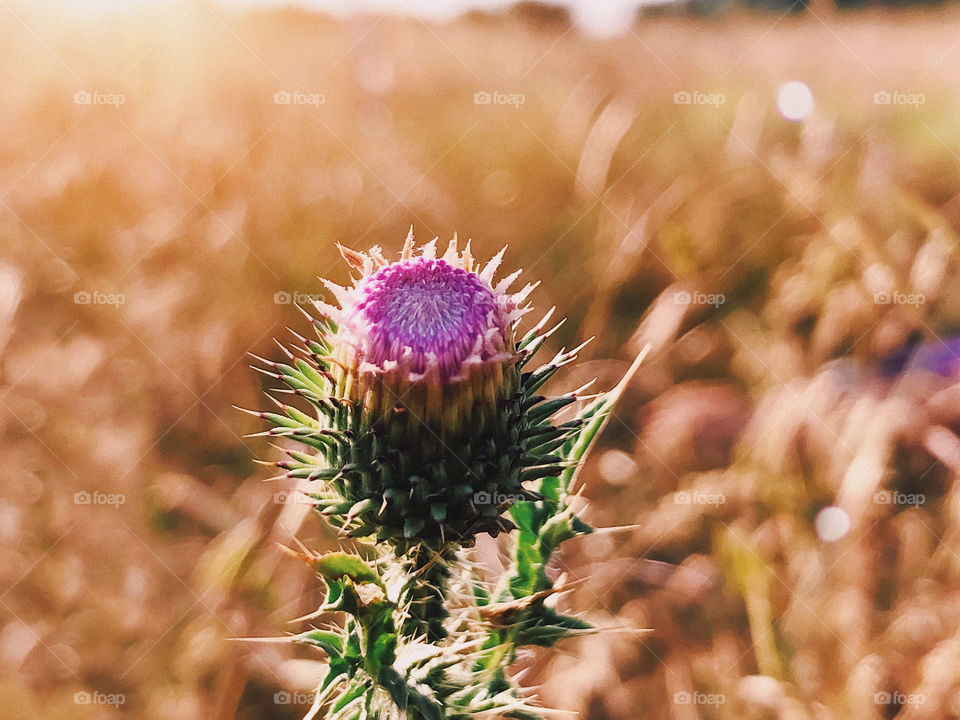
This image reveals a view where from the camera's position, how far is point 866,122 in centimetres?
687

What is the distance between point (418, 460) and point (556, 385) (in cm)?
200

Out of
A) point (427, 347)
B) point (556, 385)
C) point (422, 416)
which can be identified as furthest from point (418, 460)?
point (556, 385)

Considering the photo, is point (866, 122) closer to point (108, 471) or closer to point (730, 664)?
point (730, 664)

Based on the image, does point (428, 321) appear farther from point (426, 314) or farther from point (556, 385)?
point (556, 385)

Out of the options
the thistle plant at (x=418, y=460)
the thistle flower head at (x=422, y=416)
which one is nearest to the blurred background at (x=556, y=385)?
the thistle plant at (x=418, y=460)

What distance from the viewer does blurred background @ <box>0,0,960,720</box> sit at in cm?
334

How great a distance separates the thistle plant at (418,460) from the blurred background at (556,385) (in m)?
0.57

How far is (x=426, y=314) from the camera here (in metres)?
2.01

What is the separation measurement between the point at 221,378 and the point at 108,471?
2.35 feet

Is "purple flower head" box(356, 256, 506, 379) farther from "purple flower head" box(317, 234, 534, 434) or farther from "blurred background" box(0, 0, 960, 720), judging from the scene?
"blurred background" box(0, 0, 960, 720)

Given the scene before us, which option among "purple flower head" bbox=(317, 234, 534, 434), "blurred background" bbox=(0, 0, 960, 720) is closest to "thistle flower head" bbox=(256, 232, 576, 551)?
"purple flower head" bbox=(317, 234, 534, 434)

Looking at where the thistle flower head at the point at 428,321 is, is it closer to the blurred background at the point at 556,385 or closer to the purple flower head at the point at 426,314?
the purple flower head at the point at 426,314

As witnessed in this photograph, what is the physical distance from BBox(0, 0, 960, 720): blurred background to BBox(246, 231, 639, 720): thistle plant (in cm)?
57

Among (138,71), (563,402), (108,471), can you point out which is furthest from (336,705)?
(138,71)
